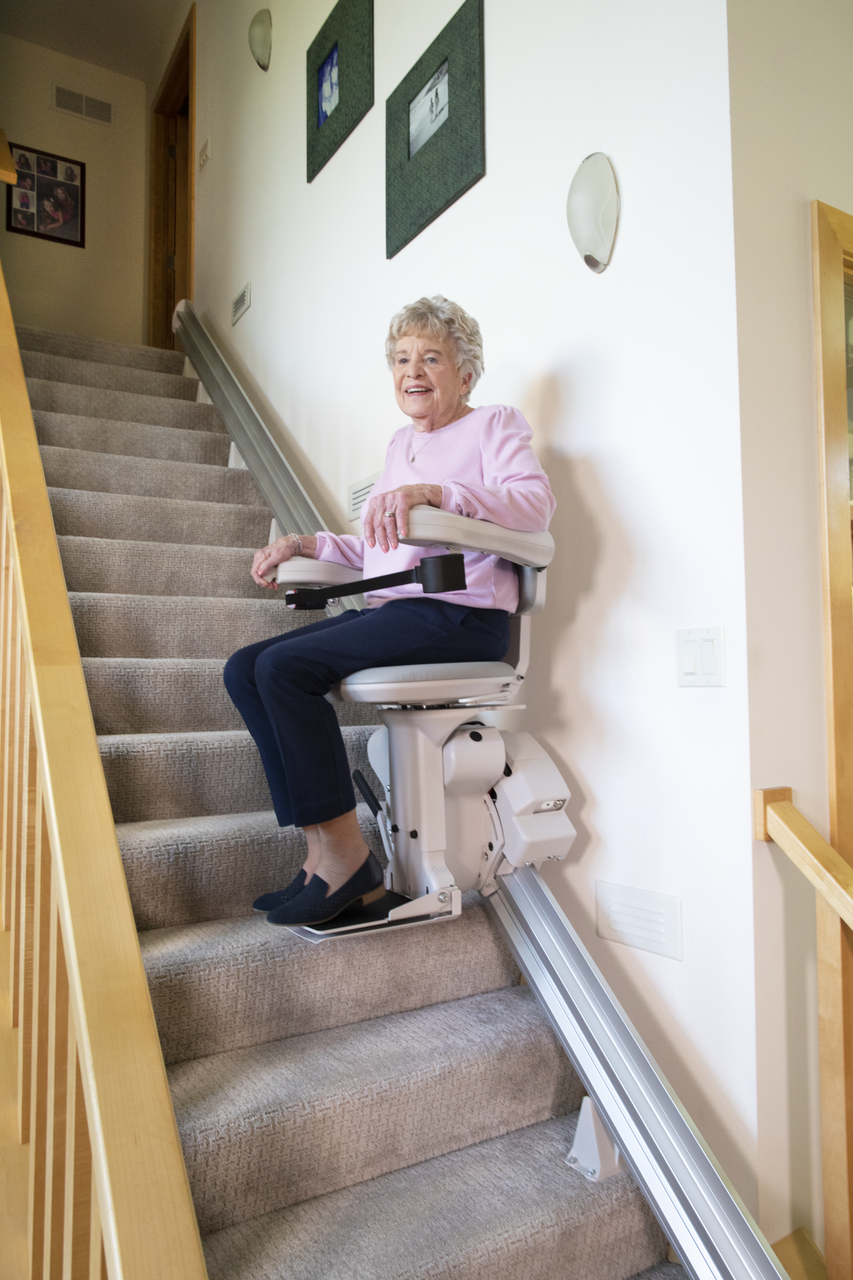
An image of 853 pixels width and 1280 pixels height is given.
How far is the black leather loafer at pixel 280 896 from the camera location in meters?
1.39

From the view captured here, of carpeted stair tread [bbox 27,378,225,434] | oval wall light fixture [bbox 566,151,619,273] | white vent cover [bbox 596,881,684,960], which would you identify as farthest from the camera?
carpeted stair tread [bbox 27,378,225,434]

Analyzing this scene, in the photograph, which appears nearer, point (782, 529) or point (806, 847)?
point (806, 847)

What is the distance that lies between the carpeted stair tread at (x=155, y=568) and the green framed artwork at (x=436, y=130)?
0.94 metres

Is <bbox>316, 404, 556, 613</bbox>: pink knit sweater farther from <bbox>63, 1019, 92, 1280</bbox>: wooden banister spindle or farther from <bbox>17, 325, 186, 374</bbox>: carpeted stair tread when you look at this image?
<bbox>17, 325, 186, 374</bbox>: carpeted stair tread

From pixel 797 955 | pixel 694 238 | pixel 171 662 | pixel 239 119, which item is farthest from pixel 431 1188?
pixel 239 119

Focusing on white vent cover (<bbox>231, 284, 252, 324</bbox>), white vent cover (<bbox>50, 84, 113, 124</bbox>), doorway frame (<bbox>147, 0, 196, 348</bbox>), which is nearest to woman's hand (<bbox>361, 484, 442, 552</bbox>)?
white vent cover (<bbox>231, 284, 252, 324</bbox>)

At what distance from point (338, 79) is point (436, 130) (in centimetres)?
71

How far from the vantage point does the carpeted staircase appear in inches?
42.9

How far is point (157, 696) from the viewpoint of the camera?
1817 mm

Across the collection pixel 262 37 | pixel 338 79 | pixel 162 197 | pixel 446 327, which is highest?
pixel 162 197

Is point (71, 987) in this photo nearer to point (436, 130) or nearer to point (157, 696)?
point (157, 696)

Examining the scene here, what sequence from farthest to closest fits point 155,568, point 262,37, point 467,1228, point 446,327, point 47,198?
point 47,198
point 262,37
point 155,568
point 446,327
point 467,1228

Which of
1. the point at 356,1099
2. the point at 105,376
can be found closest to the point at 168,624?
the point at 356,1099

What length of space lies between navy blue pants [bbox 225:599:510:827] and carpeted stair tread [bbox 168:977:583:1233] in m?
0.35
